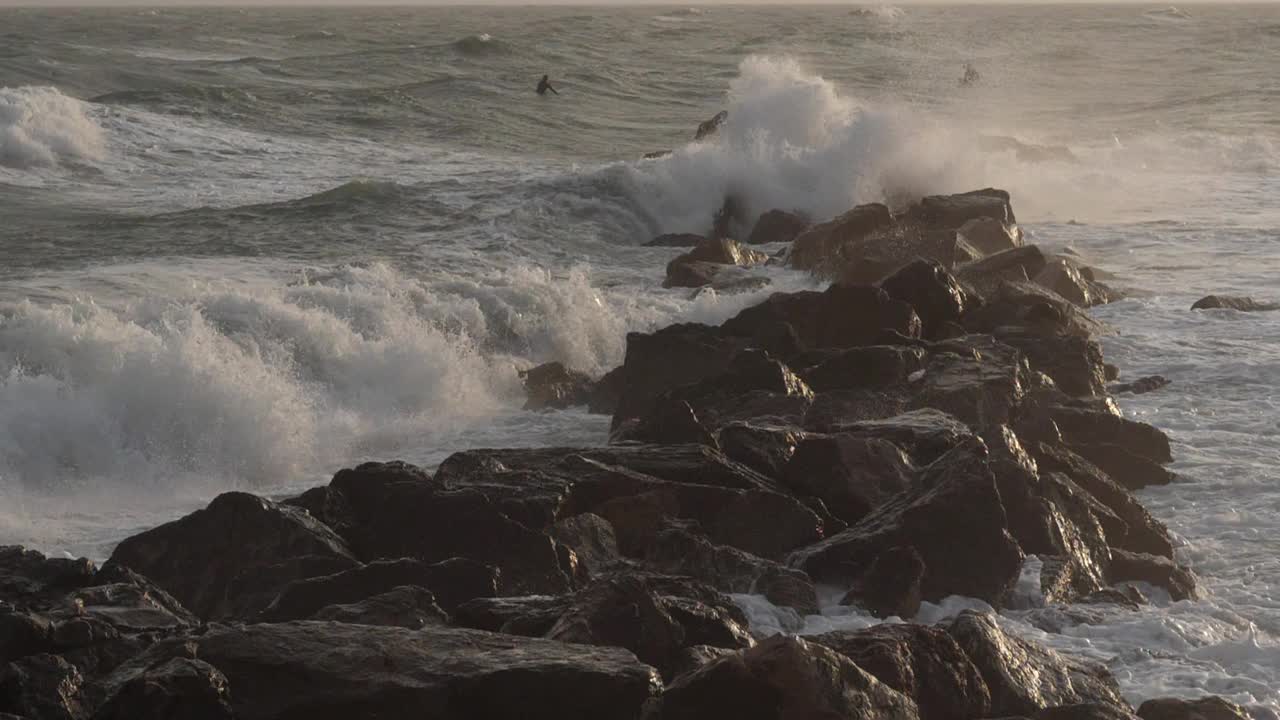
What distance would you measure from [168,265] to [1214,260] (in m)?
11.0

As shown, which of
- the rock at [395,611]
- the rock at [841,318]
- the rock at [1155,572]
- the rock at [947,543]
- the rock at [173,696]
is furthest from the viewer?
the rock at [841,318]

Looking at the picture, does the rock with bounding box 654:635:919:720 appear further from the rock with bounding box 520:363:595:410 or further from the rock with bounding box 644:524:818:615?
the rock with bounding box 520:363:595:410

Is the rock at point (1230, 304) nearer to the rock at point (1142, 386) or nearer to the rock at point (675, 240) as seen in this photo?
the rock at point (1142, 386)

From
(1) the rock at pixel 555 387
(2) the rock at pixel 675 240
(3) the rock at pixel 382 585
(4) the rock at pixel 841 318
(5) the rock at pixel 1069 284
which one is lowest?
(2) the rock at pixel 675 240

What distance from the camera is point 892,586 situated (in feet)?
23.1

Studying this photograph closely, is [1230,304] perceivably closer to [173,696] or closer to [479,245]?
[479,245]

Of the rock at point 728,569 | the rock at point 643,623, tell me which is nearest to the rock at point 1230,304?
the rock at point 728,569

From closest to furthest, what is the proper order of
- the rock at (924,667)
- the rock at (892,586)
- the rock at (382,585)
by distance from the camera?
the rock at (924,667), the rock at (382,585), the rock at (892,586)

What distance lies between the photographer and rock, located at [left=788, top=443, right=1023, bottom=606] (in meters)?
7.23

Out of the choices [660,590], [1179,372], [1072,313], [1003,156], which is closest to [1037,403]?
[1179,372]

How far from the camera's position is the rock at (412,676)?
17.0 ft

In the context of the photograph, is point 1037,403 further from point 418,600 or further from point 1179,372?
point 418,600

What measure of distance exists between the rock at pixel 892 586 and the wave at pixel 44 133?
19.8 metres

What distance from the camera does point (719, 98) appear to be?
39.6 meters
